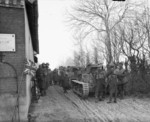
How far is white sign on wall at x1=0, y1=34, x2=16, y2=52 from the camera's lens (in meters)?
6.25

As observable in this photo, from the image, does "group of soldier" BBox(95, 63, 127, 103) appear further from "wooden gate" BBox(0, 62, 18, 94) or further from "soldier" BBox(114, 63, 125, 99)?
"wooden gate" BBox(0, 62, 18, 94)

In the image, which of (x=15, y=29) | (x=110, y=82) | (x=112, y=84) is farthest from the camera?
(x=110, y=82)

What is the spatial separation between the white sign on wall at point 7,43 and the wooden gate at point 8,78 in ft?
1.53

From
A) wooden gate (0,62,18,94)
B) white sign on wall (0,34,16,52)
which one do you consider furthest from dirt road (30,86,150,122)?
white sign on wall (0,34,16,52)

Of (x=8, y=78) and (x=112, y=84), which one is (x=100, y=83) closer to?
(x=112, y=84)

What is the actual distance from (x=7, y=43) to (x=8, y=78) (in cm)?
111

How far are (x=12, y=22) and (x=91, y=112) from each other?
438 centimetres

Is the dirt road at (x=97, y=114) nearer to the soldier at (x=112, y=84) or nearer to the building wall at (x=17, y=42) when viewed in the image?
the soldier at (x=112, y=84)

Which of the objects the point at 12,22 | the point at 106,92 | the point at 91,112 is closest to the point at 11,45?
the point at 12,22

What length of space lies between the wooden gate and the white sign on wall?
0.47m

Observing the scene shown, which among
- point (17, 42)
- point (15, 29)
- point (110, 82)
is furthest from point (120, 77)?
point (15, 29)

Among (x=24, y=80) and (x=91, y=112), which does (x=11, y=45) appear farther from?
(x=91, y=112)

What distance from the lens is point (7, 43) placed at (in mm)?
6301

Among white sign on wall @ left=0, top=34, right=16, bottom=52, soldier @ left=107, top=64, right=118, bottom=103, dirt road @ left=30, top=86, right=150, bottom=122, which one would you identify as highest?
white sign on wall @ left=0, top=34, right=16, bottom=52
